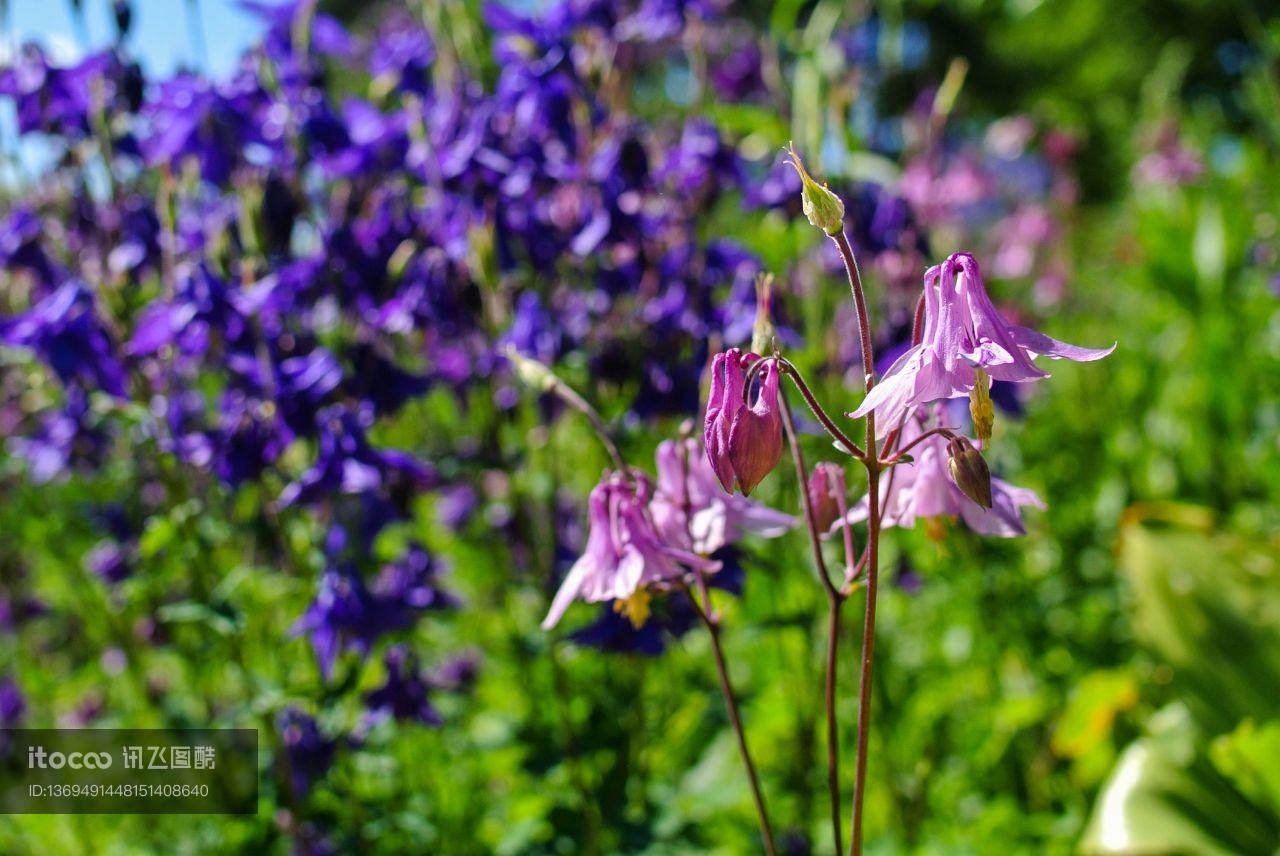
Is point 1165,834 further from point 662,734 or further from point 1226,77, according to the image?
point 1226,77

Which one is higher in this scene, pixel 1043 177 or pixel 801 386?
pixel 1043 177

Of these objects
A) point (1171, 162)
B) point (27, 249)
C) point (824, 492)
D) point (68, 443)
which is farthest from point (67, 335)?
point (1171, 162)

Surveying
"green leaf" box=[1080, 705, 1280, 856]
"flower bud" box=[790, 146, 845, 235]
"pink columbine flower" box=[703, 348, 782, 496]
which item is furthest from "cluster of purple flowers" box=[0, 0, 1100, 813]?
"green leaf" box=[1080, 705, 1280, 856]

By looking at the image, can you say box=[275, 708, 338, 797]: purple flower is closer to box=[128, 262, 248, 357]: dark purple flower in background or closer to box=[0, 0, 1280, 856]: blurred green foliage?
box=[0, 0, 1280, 856]: blurred green foliage

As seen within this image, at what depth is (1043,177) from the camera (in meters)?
7.82

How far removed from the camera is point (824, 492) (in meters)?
1.23

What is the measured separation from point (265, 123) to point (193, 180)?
205 mm

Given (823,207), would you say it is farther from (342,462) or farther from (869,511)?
(342,462)

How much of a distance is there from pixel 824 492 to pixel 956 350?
32cm

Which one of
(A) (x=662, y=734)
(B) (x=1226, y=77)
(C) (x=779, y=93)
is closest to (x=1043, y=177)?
(C) (x=779, y=93)

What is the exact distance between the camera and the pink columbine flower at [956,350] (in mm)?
939

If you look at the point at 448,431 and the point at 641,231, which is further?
the point at 448,431

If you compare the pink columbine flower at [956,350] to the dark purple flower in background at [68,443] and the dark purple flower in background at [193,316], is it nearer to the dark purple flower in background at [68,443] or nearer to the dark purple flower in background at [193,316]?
the dark purple flower in background at [193,316]

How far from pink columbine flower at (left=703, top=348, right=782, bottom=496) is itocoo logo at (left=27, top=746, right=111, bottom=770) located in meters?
2.24
